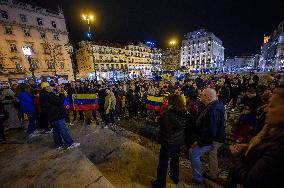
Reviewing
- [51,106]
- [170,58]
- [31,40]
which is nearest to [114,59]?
[31,40]

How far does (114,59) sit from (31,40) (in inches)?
1526

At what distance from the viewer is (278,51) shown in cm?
7412

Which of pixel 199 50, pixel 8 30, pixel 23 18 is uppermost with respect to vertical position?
pixel 199 50

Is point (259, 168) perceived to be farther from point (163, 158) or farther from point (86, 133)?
point (86, 133)

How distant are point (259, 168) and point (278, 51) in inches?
3937

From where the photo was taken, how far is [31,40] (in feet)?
117

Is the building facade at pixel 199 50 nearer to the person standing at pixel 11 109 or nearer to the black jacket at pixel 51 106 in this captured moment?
the person standing at pixel 11 109

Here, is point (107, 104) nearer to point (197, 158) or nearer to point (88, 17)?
point (197, 158)

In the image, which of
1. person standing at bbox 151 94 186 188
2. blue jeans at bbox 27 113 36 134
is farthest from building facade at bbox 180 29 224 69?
person standing at bbox 151 94 186 188

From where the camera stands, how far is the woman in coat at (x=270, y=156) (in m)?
1.29

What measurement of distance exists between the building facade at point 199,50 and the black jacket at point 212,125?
347ft

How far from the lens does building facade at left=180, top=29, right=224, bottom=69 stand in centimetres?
10388

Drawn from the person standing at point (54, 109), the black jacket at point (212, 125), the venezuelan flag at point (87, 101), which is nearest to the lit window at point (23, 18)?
the venezuelan flag at point (87, 101)

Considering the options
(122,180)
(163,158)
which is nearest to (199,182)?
(163,158)
